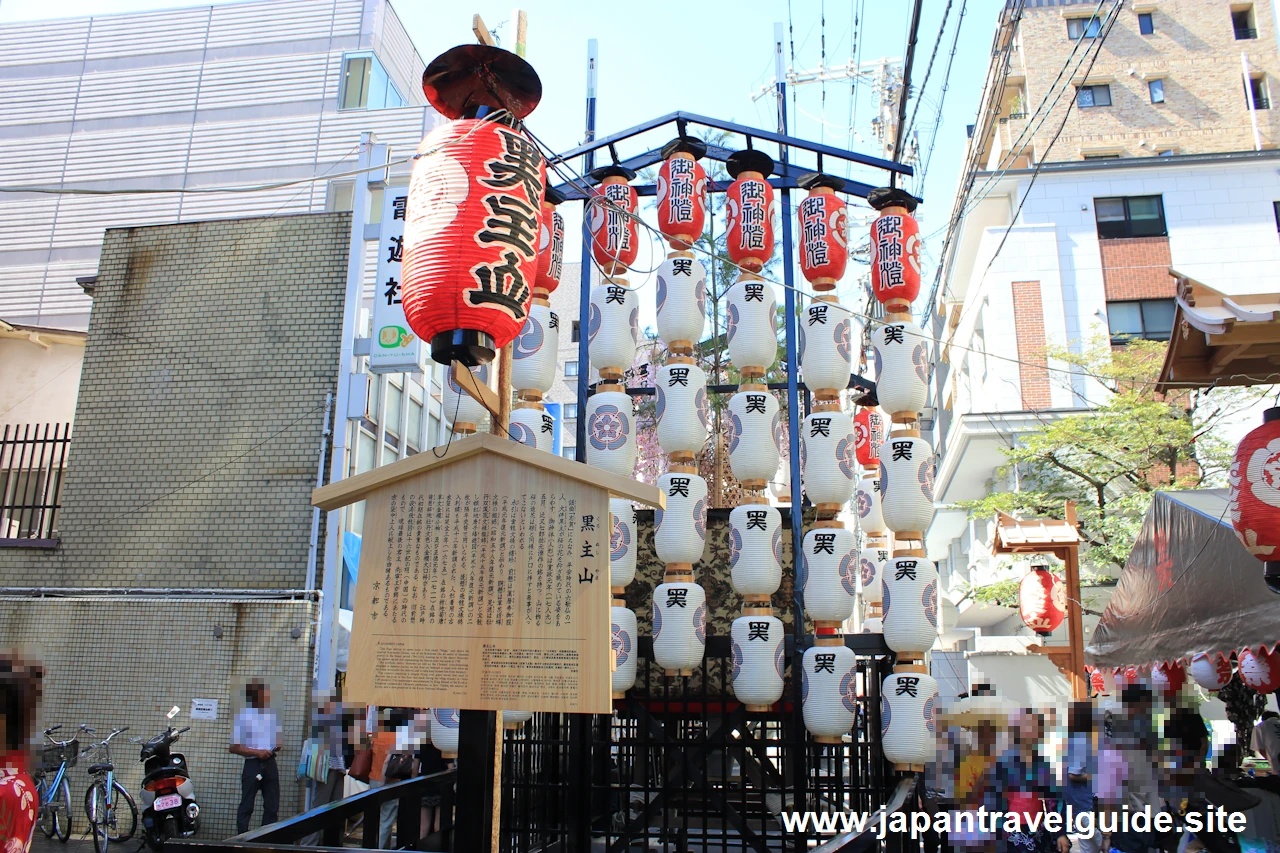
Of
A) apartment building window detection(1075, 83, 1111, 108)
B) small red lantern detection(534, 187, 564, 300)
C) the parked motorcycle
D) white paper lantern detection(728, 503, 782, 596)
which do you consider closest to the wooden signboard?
white paper lantern detection(728, 503, 782, 596)

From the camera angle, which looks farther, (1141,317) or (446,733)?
(1141,317)

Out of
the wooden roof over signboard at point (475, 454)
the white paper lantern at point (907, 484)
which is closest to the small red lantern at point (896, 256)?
the white paper lantern at point (907, 484)

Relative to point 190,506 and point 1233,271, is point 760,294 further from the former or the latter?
point 1233,271

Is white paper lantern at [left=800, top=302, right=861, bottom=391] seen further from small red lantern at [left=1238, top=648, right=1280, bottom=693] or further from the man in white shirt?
the man in white shirt

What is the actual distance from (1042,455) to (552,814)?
1464 cm

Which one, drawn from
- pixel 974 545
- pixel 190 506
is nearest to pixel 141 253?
pixel 190 506

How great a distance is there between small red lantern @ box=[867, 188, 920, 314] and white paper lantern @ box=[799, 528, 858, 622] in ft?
7.63

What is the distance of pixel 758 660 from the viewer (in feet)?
25.6

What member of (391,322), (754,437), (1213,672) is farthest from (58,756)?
(1213,672)

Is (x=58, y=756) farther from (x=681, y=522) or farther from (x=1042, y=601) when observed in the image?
(x=1042, y=601)

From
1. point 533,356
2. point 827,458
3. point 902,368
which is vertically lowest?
point 827,458

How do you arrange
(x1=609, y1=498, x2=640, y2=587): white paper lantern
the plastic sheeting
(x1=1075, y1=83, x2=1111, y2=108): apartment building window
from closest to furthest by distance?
the plastic sheeting < (x1=609, y1=498, x2=640, y2=587): white paper lantern < (x1=1075, y1=83, x2=1111, y2=108): apartment building window

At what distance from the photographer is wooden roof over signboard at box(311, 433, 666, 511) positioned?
177 inches

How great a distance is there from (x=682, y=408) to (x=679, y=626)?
2.03 m
